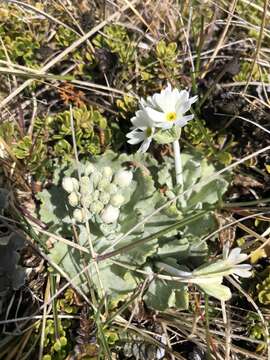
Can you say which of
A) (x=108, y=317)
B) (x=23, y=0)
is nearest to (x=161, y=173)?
(x=108, y=317)

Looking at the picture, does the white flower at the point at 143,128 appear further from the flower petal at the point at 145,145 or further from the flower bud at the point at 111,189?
the flower bud at the point at 111,189

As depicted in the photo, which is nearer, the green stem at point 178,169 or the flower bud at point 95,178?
the flower bud at point 95,178

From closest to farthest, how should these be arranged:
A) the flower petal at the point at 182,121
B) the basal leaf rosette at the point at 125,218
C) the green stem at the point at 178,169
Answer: the flower petal at the point at 182,121
the basal leaf rosette at the point at 125,218
the green stem at the point at 178,169

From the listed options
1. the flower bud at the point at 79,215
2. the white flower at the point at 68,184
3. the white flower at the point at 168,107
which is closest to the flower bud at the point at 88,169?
the white flower at the point at 68,184

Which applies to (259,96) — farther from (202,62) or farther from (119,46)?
(119,46)

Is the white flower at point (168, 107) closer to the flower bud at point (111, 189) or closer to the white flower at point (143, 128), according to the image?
the white flower at point (143, 128)

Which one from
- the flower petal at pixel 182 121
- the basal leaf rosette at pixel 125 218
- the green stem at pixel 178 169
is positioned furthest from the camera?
the green stem at pixel 178 169

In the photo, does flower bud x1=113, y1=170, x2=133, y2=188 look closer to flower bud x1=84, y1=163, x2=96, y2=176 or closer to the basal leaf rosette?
the basal leaf rosette

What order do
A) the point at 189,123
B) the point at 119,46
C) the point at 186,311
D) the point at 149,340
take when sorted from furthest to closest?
the point at 119,46
the point at 189,123
the point at 186,311
the point at 149,340

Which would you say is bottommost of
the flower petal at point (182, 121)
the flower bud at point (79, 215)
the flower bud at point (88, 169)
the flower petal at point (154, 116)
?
the flower bud at point (79, 215)

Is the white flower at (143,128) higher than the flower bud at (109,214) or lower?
higher
